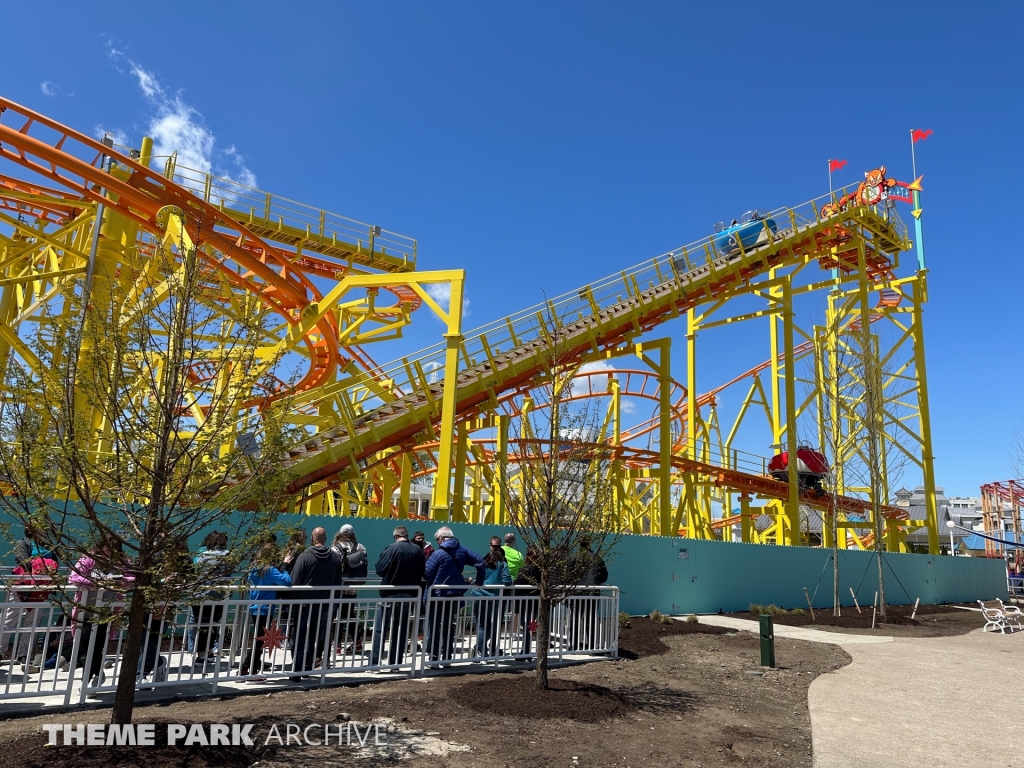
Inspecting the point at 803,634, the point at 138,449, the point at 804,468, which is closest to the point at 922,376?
the point at 804,468

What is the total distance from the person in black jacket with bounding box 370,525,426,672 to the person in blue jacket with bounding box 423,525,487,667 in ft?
0.68

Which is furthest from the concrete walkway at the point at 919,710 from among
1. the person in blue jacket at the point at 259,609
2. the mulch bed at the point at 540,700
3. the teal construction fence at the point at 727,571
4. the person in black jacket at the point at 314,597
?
the person in blue jacket at the point at 259,609

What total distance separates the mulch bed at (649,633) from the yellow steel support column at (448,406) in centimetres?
365

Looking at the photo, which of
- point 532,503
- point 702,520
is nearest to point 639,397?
point 702,520

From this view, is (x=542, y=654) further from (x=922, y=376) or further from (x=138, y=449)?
(x=922, y=376)

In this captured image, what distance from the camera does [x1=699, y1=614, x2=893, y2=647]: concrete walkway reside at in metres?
12.3

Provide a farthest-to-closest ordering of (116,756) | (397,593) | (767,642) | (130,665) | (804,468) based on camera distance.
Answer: (804,468) < (767,642) < (397,593) < (130,665) < (116,756)

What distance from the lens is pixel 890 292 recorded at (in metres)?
28.0

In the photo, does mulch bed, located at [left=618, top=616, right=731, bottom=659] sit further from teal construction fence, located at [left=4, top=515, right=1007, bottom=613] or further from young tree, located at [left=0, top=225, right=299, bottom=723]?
young tree, located at [left=0, top=225, right=299, bottom=723]

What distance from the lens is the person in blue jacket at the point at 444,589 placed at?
26.0 ft

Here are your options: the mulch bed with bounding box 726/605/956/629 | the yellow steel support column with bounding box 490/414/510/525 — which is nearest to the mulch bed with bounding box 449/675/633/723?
the yellow steel support column with bounding box 490/414/510/525

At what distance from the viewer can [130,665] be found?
462cm

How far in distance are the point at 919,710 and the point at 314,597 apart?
606 cm

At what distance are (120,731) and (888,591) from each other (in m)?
20.6
